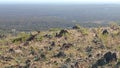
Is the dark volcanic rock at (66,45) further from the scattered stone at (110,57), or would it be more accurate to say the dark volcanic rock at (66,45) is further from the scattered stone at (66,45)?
the scattered stone at (110,57)

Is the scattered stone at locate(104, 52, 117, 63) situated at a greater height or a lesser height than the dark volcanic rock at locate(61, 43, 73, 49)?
greater

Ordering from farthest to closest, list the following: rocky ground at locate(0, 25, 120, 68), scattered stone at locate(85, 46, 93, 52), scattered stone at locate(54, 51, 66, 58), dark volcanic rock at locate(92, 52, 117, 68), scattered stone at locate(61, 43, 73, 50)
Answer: scattered stone at locate(61, 43, 73, 50) → scattered stone at locate(85, 46, 93, 52) → scattered stone at locate(54, 51, 66, 58) → rocky ground at locate(0, 25, 120, 68) → dark volcanic rock at locate(92, 52, 117, 68)

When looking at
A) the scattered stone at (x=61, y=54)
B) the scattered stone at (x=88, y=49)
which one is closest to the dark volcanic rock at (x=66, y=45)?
the scattered stone at (x=88, y=49)

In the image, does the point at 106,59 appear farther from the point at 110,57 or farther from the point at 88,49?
the point at 88,49

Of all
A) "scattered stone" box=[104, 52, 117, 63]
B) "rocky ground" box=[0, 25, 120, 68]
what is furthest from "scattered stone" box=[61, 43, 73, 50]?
"scattered stone" box=[104, 52, 117, 63]

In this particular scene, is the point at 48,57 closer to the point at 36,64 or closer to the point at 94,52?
the point at 36,64

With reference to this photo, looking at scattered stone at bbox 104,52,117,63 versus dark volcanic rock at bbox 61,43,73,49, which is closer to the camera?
scattered stone at bbox 104,52,117,63

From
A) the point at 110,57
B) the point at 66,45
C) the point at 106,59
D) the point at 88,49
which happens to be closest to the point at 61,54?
the point at 66,45

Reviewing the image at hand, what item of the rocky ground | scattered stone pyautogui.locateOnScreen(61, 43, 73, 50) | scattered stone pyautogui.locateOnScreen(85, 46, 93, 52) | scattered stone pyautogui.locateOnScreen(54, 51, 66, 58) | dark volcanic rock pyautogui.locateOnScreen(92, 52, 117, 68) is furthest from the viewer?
scattered stone pyautogui.locateOnScreen(61, 43, 73, 50)

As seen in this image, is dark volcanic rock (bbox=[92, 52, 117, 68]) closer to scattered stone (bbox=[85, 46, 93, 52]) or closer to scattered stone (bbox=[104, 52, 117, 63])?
scattered stone (bbox=[104, 52, 117, 63])
